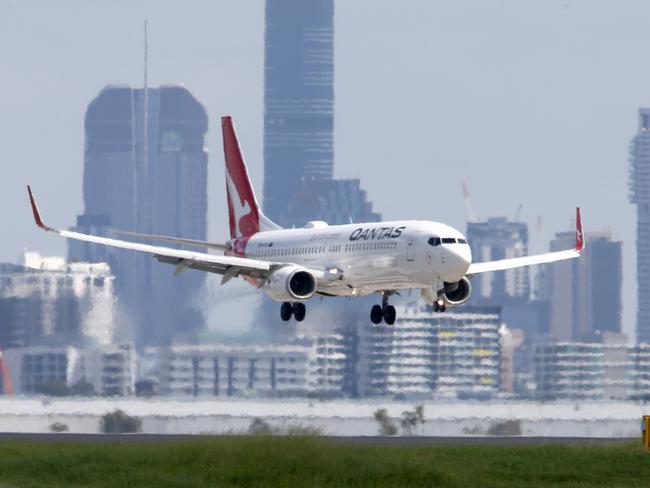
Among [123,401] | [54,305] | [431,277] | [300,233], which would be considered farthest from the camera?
[54,305]

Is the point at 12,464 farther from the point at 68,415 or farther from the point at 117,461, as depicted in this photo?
the point at 68,415

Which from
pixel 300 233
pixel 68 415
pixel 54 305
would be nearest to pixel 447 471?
pixel 300 233

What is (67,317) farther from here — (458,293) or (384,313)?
(458,293)

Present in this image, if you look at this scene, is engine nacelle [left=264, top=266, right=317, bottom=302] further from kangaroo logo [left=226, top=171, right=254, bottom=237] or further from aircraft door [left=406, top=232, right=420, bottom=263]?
kangaroo logo [left=226, top=171, right=254, bottom=237]

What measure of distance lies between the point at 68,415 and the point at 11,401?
5.58m

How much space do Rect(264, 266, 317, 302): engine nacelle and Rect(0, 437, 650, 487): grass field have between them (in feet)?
85.0

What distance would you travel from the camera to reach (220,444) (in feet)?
253

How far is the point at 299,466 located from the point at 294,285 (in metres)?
33.0

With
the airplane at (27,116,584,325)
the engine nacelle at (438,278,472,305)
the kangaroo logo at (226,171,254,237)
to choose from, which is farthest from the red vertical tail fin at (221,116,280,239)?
the engine nacelle at (438,278,472,305)

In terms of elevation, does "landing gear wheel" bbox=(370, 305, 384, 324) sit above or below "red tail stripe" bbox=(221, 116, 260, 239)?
below

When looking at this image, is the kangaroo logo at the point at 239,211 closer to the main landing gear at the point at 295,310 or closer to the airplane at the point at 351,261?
the airplane at the point at 351,261

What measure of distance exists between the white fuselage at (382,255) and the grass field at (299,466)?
824 inches

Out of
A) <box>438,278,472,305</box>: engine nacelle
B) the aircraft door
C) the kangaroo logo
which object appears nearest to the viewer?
the aircraft door

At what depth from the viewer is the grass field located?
73125 mm
